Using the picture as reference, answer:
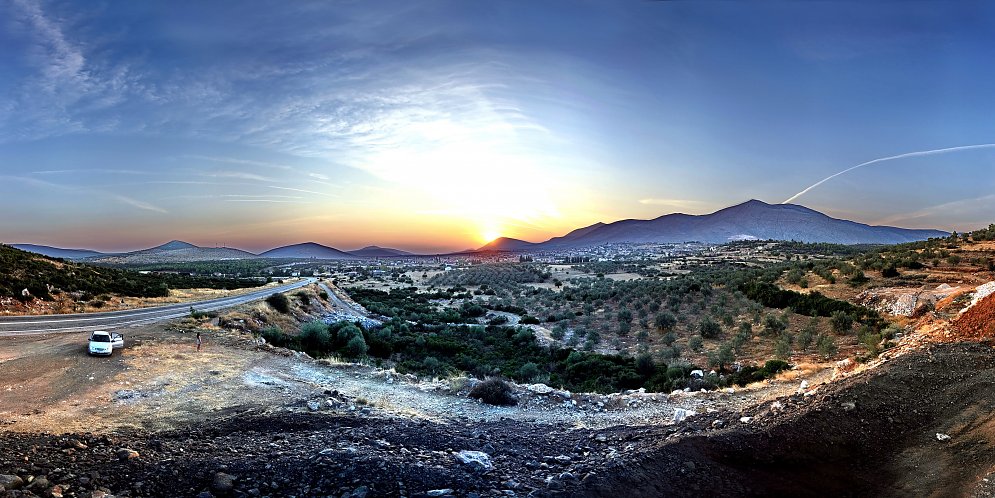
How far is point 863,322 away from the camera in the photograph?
24250 mm

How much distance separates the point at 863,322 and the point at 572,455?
2351cm

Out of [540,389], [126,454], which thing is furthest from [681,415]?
[126,454]

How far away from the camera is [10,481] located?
256 inches

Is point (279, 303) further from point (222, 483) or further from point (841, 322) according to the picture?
point (841, 322)

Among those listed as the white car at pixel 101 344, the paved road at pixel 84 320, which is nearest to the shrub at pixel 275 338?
the paved road at pixel 84 320

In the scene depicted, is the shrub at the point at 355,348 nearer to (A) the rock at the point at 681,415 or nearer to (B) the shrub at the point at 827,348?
(A) the rock at the point at 681,415

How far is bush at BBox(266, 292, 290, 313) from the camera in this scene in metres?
34.3

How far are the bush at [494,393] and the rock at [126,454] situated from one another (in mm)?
8061

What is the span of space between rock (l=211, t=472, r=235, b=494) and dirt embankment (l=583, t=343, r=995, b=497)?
5.17m

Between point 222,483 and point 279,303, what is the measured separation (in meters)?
30.3

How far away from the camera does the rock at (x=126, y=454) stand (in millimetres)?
7633

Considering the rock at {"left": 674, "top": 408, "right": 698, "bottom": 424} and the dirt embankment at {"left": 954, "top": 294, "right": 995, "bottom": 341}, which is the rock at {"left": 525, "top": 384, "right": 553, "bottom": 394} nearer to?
the rock at {"left": 674, "top": 408, "right": 698, "bottom": 424}

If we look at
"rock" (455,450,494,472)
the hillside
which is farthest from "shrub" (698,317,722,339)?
the hillside

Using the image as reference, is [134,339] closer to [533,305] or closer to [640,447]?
[640,447]
